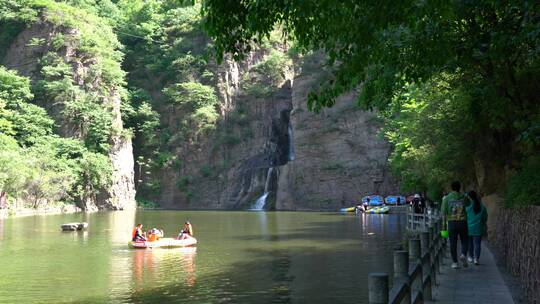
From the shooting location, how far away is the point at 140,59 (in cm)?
9650

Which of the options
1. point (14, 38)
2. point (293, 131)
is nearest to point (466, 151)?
point (293, 131)

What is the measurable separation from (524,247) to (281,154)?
70.0 metres

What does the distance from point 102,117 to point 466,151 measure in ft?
208

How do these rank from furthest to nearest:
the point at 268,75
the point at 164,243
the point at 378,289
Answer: the point at 268,75
the point at 164,243
the point at 378,289

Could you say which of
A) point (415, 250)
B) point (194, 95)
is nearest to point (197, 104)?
point (194, 95)

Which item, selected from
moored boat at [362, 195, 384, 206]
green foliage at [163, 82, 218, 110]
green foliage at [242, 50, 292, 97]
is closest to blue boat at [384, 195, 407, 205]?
moored boat at [362, 195, 384, 206]

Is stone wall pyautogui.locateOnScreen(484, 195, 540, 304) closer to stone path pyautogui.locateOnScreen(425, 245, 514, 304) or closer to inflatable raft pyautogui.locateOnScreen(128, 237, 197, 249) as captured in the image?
stone path pyautogui.locateOnScreen(425, 245, 514, 304)

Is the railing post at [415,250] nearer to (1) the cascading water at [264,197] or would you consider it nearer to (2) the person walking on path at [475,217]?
(2) the person walking on path at [475,217]

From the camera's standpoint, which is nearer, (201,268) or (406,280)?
(406,280)

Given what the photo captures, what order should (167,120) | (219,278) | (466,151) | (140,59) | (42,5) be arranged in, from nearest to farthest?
(219,278)
(466,151)
(42,5)
(167,120)
(140,59)

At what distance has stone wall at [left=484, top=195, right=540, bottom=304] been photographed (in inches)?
369

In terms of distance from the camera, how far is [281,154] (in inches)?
3189

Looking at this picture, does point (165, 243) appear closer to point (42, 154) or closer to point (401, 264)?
point (401, 264)

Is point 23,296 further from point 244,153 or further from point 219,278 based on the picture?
point 244,153
